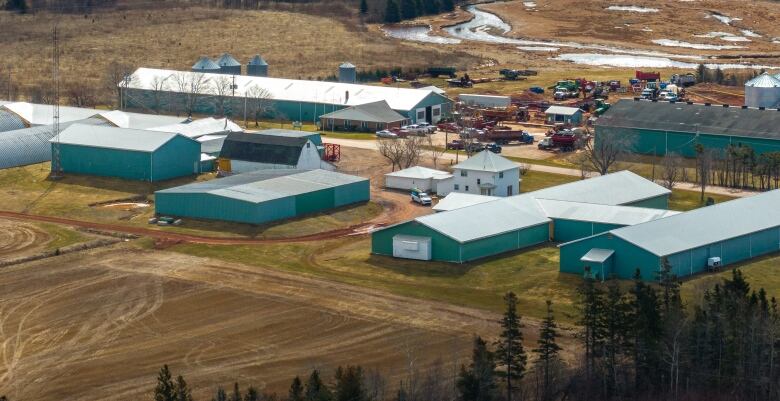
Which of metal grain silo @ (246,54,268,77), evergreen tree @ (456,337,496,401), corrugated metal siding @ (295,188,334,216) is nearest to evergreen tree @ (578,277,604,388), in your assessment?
evergreen tree @ (456,337,496,401)

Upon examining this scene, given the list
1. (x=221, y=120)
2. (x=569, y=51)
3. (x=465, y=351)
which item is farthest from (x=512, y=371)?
(x=569, y=51)

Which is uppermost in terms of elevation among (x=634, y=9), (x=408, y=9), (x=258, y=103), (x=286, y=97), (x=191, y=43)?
(x=634, y=9)

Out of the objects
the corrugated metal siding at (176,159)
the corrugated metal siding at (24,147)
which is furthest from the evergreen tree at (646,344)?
the corrugated metal siding at (24,147)

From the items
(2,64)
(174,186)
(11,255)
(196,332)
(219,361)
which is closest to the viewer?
(219,361)

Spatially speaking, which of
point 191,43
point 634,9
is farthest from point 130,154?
point 634,9

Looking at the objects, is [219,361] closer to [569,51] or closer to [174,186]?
[174,186]

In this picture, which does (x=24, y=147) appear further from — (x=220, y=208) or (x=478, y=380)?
(x=478, y=380)
